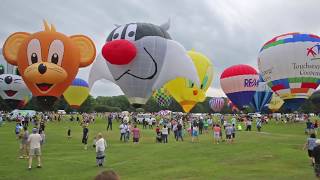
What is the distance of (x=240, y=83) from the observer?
53625 mm

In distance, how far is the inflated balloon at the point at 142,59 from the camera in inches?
1200

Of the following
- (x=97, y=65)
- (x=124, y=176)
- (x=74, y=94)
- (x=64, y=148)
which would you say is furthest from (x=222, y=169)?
(x=74, y=94)

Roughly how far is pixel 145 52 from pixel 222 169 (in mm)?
16747

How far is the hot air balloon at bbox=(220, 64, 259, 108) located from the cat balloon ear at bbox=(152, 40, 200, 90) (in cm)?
2197

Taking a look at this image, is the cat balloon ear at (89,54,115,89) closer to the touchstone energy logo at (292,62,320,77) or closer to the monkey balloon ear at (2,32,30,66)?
the monkey balloon ear at (2,32,30,66)

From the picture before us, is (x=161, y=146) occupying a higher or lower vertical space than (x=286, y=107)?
lower

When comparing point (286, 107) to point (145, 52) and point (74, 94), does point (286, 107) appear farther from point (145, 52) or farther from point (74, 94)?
point (74, 94)

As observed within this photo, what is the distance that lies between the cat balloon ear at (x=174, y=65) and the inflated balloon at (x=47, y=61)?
19.3 ft

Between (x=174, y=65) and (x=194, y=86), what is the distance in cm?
1404

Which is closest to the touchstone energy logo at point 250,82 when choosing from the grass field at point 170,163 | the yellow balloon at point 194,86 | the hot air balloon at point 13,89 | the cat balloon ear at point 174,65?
the yellow balloon at point 194,86

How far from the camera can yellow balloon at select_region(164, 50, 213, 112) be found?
152 ft

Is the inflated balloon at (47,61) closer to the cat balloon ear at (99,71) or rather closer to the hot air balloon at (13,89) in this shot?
the cat balloon ear at (99,71)

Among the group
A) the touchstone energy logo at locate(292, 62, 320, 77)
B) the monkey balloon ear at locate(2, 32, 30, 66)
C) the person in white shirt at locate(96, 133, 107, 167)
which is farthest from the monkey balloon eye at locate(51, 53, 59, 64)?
the touchstone energy logo at locate(292, 62, 320, 77)

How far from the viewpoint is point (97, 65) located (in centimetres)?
3438
